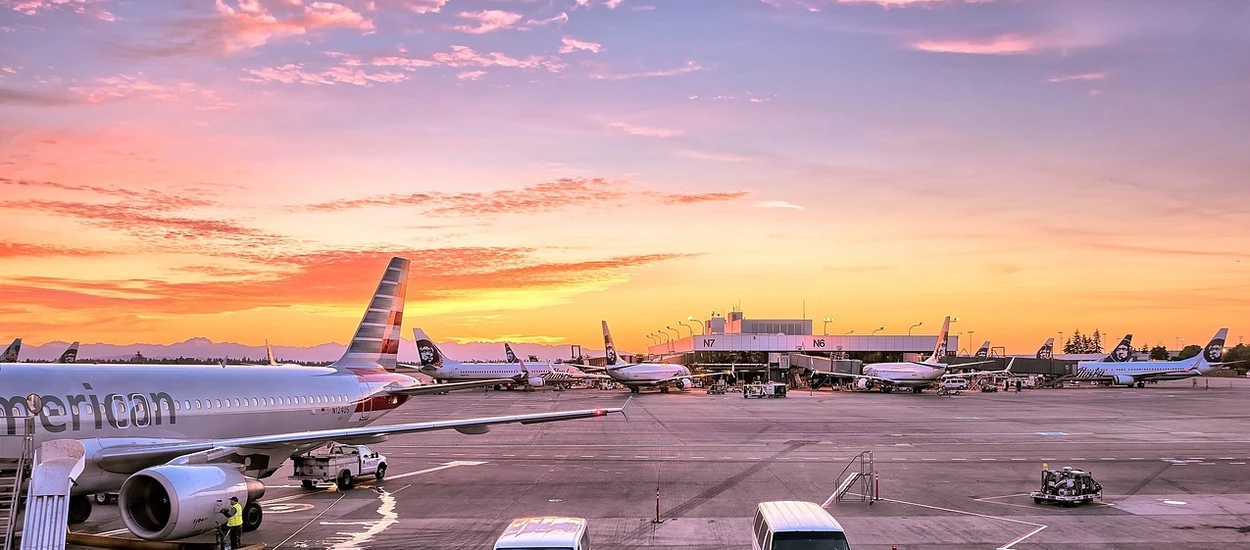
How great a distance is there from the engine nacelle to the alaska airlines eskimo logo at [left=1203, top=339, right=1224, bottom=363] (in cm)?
16543

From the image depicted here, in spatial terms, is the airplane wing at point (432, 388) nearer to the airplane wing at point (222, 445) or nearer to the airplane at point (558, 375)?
the airplane wing at point (222, 445)

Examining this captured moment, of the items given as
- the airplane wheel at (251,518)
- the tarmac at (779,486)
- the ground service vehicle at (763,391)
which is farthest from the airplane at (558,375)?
the airplane wheel at (251,518)

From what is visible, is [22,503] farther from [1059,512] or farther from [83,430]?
[1059,512]

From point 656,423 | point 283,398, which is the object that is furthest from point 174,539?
point 656,423

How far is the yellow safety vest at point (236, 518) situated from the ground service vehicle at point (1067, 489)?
2502 cm

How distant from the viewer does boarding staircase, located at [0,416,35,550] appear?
68.2ft

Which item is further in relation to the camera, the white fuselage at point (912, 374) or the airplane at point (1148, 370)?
the airplane at point (1148, 370)

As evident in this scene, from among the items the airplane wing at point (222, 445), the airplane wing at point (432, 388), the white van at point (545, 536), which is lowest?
the white van at point (545, 536)

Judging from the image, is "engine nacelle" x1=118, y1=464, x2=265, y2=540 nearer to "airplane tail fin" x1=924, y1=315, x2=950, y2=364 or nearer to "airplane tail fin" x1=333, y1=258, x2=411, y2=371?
"airplane tail fin" x1=333, y1=258, x2=411, y2=371

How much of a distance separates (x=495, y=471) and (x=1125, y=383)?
13893 centimetres

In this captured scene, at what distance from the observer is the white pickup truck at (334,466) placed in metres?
34.0

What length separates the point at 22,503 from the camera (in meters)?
23.0

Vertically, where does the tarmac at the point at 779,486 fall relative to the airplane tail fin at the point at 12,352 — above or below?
below

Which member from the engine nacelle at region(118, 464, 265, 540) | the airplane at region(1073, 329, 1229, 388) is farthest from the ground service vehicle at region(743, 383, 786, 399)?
the engine nacelle at region(118, 464, 265, 540)
